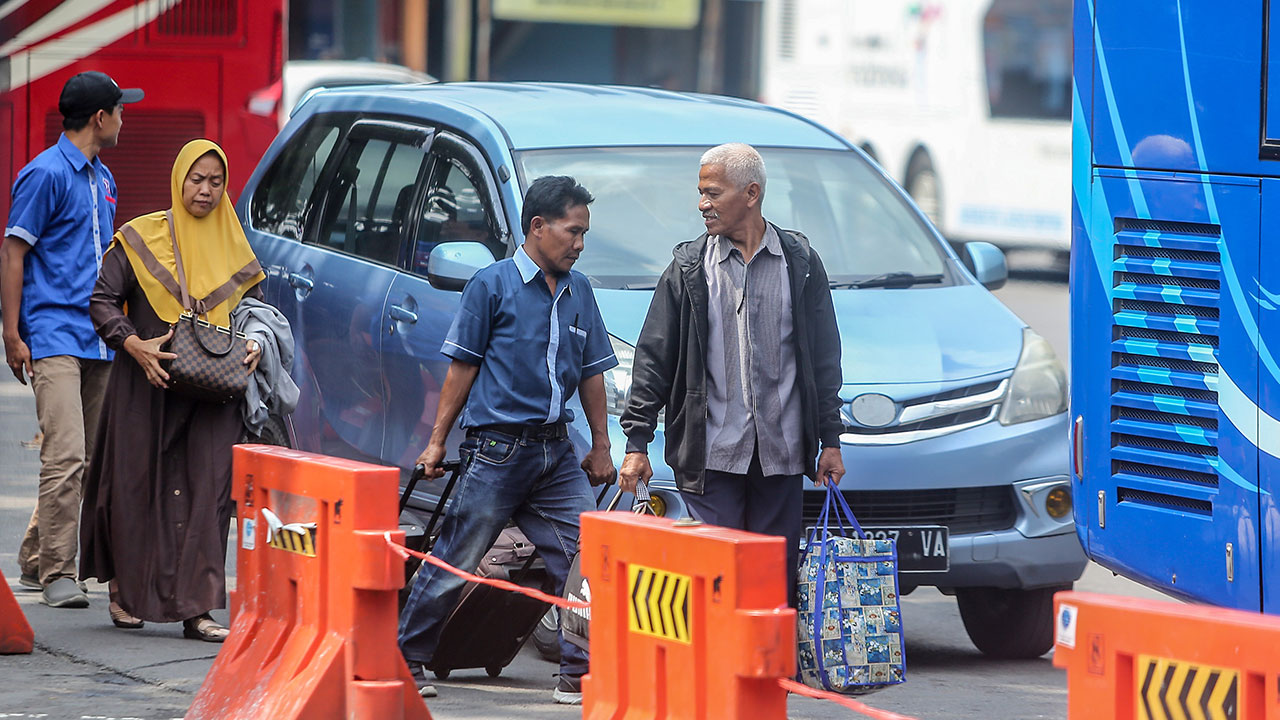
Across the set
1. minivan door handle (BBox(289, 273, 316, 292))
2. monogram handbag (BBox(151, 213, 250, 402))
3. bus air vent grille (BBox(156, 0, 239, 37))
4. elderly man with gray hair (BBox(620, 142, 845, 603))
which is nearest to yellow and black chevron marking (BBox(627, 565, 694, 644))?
elderly man with gray hair (BBox(620, 142, 845, 603))

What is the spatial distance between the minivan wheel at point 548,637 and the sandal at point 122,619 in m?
1.48

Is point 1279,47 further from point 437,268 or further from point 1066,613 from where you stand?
point 437,268

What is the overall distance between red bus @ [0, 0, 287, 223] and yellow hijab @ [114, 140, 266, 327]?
4.51 m

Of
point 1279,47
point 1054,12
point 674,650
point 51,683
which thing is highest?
point 1054,12

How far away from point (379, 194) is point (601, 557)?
3823 mm

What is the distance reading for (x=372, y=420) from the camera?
7.45 meters

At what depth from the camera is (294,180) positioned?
852 centimetres

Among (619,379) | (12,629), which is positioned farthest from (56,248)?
(619,379)

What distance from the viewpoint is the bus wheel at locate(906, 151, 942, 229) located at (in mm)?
23578

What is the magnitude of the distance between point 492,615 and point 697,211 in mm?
1971

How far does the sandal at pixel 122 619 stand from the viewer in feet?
22.7

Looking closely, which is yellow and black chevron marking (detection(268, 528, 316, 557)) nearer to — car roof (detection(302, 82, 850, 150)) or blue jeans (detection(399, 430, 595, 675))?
blue jeans (detection(399, 430, 595, 675))

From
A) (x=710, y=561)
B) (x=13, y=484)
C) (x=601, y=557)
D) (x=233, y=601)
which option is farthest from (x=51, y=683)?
(x=13, y=484)

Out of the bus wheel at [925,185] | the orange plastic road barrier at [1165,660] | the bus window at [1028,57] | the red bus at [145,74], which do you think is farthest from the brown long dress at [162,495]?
the bus wheel at [925,185]
